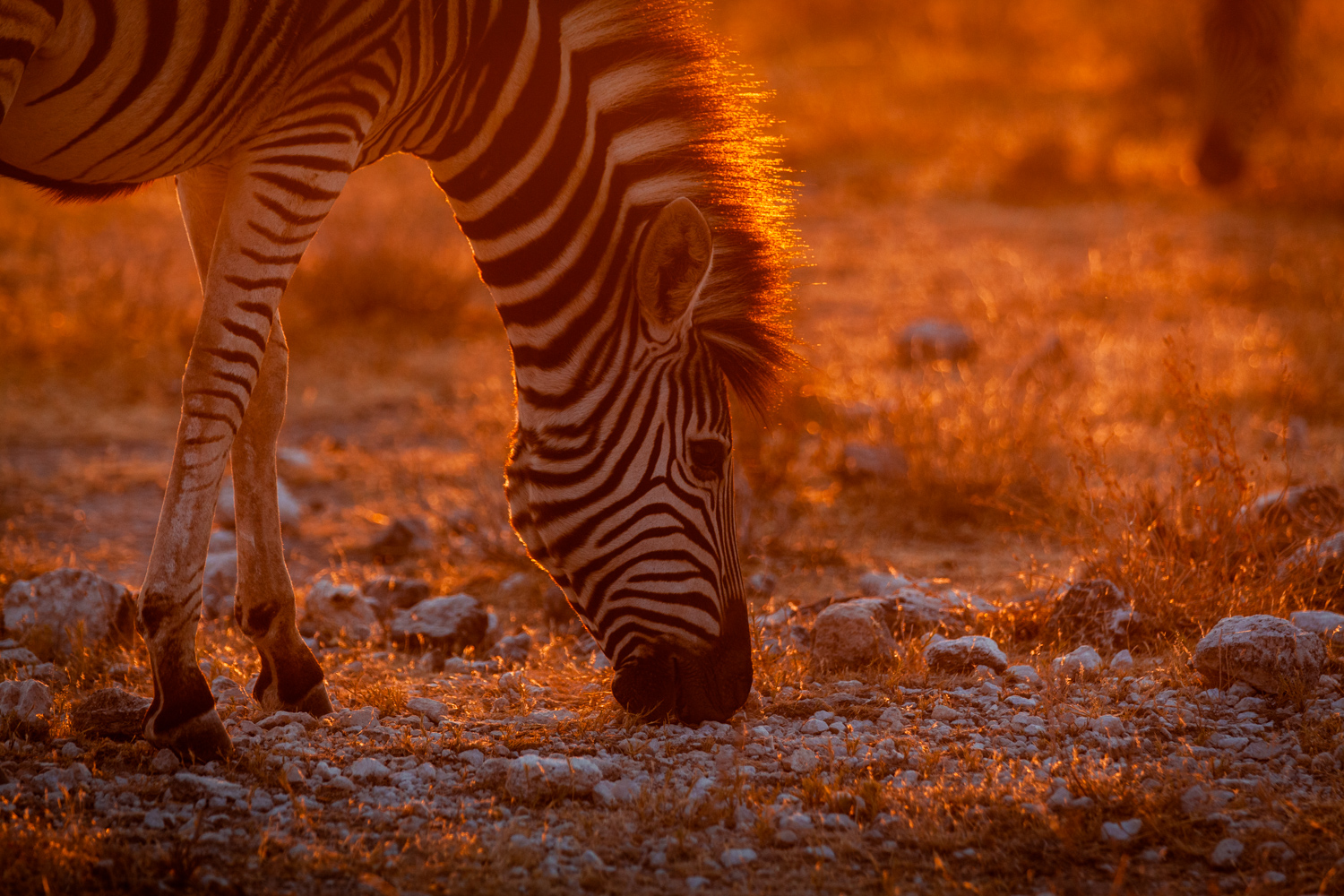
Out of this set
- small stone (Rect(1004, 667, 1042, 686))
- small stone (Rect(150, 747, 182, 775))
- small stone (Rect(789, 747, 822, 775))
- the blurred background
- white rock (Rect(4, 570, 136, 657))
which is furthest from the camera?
the blurred background

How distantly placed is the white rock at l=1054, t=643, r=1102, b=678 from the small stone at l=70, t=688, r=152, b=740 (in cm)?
263

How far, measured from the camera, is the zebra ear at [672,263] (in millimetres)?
3068

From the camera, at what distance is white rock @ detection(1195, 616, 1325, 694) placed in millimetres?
3506

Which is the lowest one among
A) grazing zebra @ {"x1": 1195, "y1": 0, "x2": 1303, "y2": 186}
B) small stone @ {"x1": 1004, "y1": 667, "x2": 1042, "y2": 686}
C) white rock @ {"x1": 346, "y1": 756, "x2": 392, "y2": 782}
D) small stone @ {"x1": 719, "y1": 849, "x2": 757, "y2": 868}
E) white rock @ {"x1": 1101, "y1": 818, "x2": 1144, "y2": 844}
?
white rock @ {"x1": 1101, "y1": 818, "x2": 1144, "y2": 844}

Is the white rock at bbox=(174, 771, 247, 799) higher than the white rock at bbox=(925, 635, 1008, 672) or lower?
higher

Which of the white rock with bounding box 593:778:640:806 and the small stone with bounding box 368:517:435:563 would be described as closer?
the white rock with bounding box 593:778:640:806

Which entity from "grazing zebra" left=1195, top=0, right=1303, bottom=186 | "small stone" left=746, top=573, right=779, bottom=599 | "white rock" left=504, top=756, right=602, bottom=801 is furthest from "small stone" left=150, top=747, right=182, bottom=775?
"grazing zebra" left=1195, top=0, right=1303, bottom=186

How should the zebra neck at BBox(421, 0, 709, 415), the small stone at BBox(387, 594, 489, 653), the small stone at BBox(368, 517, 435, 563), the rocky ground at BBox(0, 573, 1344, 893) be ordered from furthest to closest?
1. the small stone at BBox(368, 517, 435, 563)
2. the small stone at BBox(387, 594, 489, 653)
3. the zebra neck at BBox(421, 0, 709, 415)
4. the rocky ground at BBox(0, 573, 1344, 893)

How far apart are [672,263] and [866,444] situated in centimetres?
Result: 328

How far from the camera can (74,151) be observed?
122 inches

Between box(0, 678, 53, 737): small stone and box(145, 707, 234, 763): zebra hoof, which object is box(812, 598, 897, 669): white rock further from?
box(0, 678, 53, 737): small stone

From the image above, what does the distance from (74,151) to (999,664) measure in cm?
301

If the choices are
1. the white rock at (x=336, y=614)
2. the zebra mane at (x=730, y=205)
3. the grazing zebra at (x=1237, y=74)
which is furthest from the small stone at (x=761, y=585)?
the grazing zebra at (x=1237, y=74)

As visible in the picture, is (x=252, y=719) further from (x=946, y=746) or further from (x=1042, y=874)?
(x=1042, y=874)
